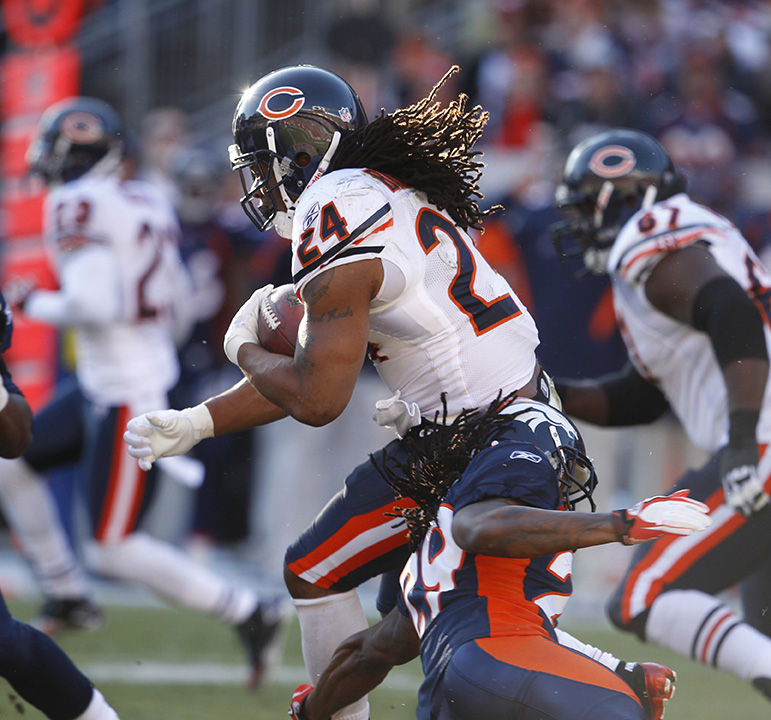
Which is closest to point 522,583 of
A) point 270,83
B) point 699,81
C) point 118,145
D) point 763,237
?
point 270,83

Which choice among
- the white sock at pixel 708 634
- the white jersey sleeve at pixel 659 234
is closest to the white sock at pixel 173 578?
the white sock at pixel 708 634

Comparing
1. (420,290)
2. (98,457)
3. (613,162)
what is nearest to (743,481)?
(613,162)

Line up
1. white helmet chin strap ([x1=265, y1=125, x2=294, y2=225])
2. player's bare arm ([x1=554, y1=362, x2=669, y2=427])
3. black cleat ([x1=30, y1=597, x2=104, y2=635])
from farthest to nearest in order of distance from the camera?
1. black cleat ([x1=30, y1=597, x2=104, y2=635])
2. player's bare arm ([x1=554, y1=362, x2=669, y2=427])
3. white helmet chin strap ([x1=265, y1=125, x2=294, y2=225])

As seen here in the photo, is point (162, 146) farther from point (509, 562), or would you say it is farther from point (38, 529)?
point (509, 562)

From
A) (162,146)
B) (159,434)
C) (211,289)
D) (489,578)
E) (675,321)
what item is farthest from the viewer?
(162,146)

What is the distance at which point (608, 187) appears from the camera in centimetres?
444

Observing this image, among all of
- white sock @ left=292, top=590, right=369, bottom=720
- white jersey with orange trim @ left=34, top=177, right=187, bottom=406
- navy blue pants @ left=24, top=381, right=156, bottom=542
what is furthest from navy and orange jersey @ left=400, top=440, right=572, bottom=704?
white jersey with orange trim @ left=34, top=177, right=187, bottom=406

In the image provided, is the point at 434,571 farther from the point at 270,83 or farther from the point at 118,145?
the point at 118,145

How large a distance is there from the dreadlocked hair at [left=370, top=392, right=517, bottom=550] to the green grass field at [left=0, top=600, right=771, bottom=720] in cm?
132

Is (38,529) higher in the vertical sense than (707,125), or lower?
lower

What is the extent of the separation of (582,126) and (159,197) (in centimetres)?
334

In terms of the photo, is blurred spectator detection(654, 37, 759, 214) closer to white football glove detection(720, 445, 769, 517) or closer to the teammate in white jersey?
white football glove detection(720, 445, 769, 517)

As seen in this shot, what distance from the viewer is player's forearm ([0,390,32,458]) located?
3328 millimetres

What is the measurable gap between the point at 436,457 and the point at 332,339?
1.23 feet
